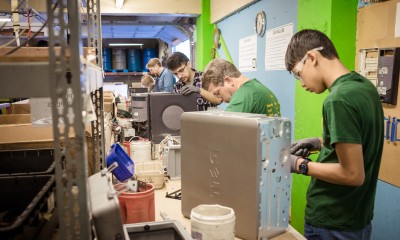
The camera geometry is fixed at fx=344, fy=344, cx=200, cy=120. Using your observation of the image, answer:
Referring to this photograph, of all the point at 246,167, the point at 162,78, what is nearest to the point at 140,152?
the point at 246,167

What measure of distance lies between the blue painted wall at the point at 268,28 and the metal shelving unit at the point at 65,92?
2.69 meters

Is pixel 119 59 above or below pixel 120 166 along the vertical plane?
above

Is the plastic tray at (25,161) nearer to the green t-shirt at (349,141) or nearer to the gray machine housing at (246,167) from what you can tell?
the gray machine housing at (246,167)

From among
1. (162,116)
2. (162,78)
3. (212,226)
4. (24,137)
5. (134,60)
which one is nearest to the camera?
(212,226)

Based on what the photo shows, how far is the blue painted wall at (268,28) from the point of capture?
10.6 feet

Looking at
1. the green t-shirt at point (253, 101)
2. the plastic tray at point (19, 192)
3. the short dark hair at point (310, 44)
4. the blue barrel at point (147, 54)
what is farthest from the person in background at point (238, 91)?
the blue barrel at point (147, 54)

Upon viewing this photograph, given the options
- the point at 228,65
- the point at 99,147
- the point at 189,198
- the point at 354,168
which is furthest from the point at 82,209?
the point at 228,65

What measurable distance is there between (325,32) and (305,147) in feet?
3.80

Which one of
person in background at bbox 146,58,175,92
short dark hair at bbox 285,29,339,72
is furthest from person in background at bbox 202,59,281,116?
person in background at bbox 146,58,175,92

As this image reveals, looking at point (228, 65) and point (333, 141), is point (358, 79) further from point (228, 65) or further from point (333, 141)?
point (228, 65)

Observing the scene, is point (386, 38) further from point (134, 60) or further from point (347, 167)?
point (134, 60)

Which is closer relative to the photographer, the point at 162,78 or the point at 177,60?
the point at 177,60

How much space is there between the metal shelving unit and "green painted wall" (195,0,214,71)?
18.1 feet

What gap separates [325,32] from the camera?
8.39ft
